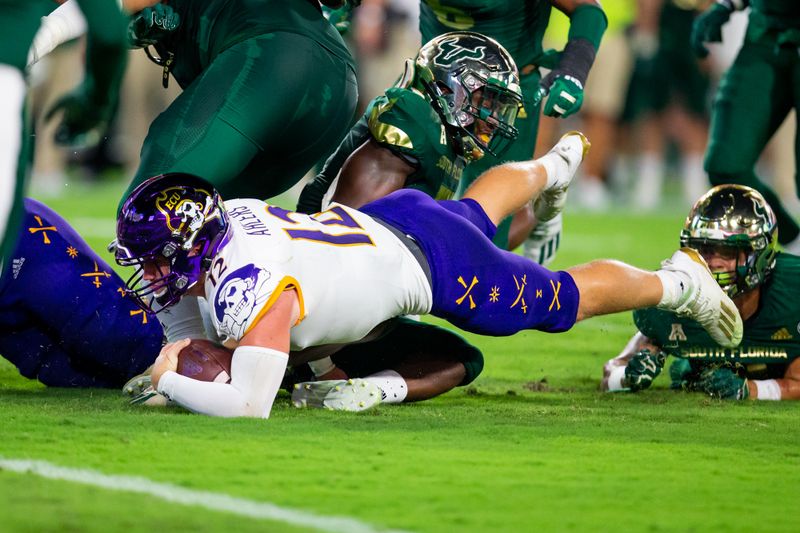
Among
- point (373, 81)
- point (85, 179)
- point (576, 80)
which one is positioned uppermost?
point (576, 80)

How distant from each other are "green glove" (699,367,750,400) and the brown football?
1876mm

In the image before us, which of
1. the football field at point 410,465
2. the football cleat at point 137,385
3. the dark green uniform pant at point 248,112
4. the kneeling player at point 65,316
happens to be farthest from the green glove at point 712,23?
the football cleat at point 137,385

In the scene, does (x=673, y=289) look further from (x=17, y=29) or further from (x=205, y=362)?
(x=17, y=29)

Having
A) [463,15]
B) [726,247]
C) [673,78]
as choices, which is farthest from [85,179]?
[726,247]

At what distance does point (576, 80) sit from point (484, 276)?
1.21m

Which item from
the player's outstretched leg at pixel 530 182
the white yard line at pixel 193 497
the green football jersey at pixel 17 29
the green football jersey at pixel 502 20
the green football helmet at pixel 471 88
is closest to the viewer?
the white yard line at pixel 193 497

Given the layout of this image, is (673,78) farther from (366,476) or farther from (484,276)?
(366,476)

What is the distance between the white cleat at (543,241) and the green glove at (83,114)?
10.8 ft

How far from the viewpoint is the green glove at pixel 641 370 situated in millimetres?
5426

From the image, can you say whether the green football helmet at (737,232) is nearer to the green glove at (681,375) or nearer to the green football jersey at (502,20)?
the green glove at (681,375)

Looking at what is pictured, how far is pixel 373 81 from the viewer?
49.9ft

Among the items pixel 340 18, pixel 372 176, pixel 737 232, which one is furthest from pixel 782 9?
pixel 372 176

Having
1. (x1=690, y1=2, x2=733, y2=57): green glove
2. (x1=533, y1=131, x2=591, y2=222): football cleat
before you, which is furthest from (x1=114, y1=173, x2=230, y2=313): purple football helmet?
(x1=690, y1=2, x2=733, y2=57): green glove

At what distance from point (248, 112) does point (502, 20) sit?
177cm
